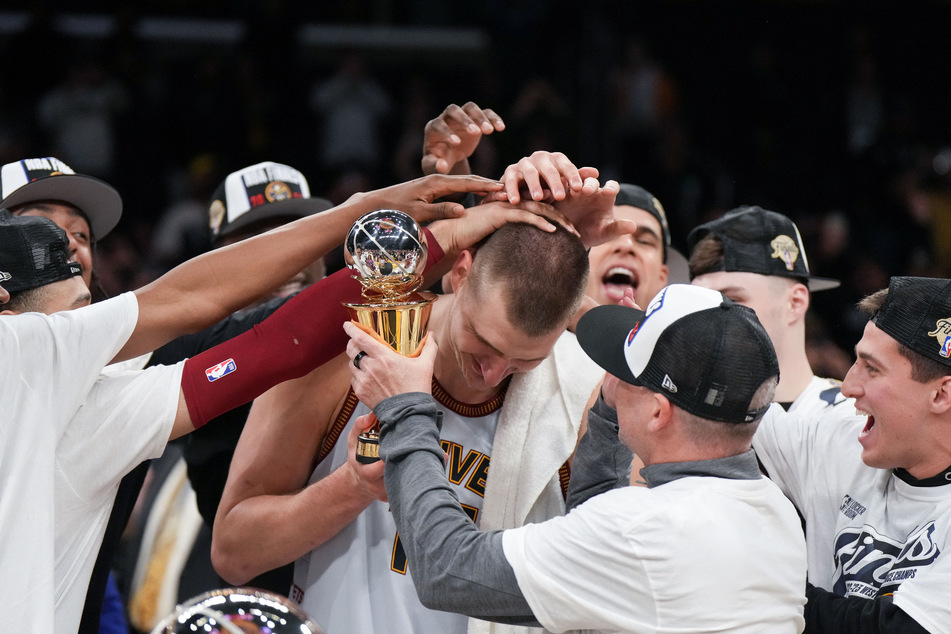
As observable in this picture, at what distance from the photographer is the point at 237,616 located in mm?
1431

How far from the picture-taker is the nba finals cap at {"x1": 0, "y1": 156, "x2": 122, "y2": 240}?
2.94m

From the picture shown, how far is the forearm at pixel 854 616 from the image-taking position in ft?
6.54

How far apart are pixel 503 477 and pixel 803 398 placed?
1.14 metres

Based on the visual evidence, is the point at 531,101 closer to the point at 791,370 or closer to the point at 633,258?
the point at 633,258

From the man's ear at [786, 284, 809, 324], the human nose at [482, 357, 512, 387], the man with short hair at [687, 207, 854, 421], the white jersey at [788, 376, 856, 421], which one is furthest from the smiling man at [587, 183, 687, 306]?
the human nose at [482, 357, 512, 387]

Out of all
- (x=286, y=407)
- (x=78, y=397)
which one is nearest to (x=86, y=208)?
(x=286, y=407)

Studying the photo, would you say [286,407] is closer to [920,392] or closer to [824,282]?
[920,392]

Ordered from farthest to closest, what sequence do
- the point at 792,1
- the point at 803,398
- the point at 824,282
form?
the point at 792,1, the point at 824,282, the point at 803,398

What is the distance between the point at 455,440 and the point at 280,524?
48cm

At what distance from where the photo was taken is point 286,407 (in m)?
2.33

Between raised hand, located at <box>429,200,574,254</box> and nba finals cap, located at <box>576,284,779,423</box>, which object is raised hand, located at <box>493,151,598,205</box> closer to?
raised hand, located at <box>429,200,574,254</box>

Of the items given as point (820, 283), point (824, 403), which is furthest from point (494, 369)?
point (820, 283)

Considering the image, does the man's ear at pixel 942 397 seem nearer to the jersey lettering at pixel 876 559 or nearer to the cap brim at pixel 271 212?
the jersey lettering at pixel 876 559

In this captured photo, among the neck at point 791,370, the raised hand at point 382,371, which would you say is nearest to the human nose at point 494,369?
→ the raised hand at point 382,371
